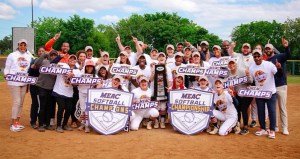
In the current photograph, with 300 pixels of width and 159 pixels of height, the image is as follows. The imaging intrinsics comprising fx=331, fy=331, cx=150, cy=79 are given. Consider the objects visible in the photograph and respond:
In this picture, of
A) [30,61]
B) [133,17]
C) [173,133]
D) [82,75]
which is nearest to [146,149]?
[173,133]

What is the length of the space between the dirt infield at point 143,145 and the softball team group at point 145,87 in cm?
40

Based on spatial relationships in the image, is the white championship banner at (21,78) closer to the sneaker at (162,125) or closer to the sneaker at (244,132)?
the sneaker at (162,125)

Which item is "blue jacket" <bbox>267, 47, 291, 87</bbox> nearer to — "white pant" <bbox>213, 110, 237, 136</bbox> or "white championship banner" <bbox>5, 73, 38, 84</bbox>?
"white pant" <bbox>213, 110, 237, 136</bbox>

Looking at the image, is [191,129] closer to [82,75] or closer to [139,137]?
[139,137]

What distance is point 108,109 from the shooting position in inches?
348

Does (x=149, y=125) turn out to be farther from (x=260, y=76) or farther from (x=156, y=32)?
(x=156, y=32)

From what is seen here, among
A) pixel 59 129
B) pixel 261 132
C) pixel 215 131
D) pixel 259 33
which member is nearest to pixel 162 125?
pixel 215 131

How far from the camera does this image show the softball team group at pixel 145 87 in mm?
8656

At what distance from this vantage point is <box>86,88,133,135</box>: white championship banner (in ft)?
28.3

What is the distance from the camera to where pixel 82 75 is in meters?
9.02

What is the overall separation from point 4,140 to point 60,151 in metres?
1.81

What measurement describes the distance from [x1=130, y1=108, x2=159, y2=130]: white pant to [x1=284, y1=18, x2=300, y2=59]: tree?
5039 cm

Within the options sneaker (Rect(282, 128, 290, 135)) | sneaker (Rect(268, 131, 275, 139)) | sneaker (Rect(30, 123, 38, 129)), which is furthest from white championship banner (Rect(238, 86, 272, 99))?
sneaker (Rect(30, 123, 38, 129))

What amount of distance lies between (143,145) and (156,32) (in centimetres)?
4980
